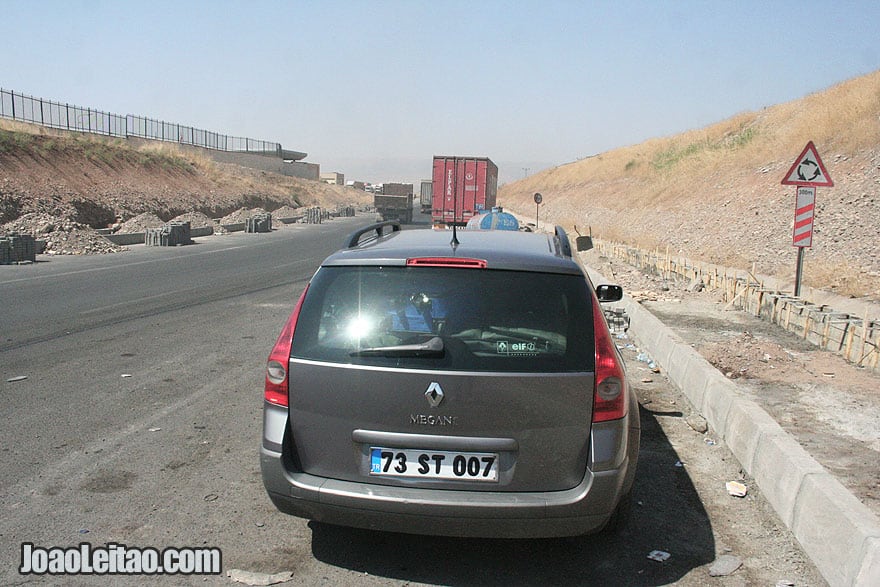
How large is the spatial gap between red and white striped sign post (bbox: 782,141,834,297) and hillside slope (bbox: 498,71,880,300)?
→ 1627 mm

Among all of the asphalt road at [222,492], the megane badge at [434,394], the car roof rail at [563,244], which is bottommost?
the asphalt road at [222,492]

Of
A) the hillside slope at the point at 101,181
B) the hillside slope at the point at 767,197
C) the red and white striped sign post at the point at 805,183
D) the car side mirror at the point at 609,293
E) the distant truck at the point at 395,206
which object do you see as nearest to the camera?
the car side mirror at the point at 609,293

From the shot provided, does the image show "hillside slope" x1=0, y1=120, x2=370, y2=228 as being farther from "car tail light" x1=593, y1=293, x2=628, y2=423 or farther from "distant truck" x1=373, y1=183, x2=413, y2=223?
"car tail light" x1=593, y1=293, x2=628, y2=423

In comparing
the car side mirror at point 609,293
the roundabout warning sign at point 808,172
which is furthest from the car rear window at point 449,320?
the roundabout warning sign at point 808,172

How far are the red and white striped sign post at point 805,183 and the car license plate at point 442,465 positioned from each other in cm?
980

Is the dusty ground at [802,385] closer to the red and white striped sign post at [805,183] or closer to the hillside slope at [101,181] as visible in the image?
the red and white striped sign post at [805,183]

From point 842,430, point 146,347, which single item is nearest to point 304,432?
point 842,430

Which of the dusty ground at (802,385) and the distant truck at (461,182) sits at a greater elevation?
the distant truck at (461,182)

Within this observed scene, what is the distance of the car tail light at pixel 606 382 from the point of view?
11.7 feet

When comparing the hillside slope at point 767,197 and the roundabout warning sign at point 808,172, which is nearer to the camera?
the roundabout warning sign at point 808,172

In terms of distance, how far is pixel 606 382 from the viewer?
358 cm

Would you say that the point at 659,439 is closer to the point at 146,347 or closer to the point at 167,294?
the point at 146,347

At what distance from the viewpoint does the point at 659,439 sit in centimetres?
594

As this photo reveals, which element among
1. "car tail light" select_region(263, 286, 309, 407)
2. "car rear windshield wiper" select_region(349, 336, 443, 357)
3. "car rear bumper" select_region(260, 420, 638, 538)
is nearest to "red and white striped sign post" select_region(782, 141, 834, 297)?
"car rear bumper" select_region(260, 420, 638, 538)
